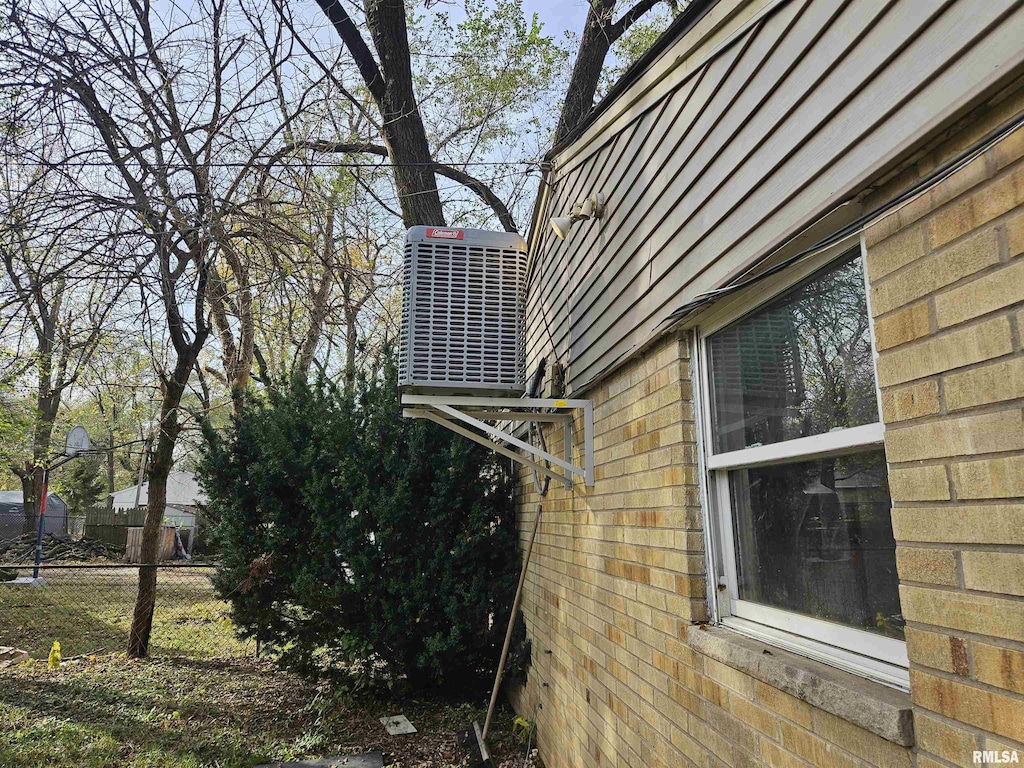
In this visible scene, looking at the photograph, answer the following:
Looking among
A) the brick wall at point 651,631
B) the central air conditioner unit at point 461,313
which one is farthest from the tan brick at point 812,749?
the central air conditioner unit at point 461,313

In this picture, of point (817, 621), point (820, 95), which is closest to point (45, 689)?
point (817, 621)

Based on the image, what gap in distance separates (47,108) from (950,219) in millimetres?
5707

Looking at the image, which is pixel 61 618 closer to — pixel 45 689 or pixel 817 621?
pixel 45 689

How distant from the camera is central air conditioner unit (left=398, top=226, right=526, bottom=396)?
398 cm

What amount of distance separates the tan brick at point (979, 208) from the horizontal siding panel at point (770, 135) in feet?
0.59

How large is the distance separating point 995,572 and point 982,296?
533 mm

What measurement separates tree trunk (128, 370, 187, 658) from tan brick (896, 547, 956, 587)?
7963mm

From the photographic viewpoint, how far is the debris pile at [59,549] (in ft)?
60.8

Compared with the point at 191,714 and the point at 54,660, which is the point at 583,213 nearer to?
the point at 191,714

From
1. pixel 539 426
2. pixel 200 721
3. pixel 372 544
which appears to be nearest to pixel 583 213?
pixel 539 426

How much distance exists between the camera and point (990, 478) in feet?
4.27

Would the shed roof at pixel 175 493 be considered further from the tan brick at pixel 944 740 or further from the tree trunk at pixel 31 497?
the tan brick at pixel 944 740

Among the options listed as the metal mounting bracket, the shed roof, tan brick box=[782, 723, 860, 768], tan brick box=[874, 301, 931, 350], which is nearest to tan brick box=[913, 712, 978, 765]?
tan brick box=[782, 723, 860, 768]

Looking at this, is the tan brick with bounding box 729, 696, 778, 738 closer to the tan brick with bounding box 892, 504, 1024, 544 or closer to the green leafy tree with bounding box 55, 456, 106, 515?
the tan brick with bounding box 892, 504, 1024, 544
